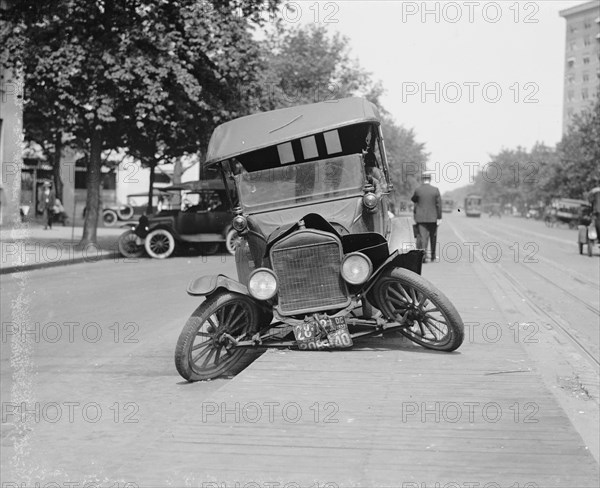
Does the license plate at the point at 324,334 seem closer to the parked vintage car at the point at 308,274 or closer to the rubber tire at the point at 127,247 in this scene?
the parked vintage car at the point at 308,274

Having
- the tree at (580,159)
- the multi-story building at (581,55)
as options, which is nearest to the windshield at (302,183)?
the tree at (580,159)

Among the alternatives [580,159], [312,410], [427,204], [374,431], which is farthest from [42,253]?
[580,159]

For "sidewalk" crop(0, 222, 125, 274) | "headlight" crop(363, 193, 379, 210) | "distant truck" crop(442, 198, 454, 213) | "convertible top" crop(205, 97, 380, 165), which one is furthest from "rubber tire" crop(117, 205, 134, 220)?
"headlight" crop(363, 193, 379, 210)

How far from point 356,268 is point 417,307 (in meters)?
0.68

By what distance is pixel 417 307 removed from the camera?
726cm

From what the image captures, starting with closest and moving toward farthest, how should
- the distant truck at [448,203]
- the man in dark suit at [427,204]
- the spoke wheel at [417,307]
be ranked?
the spoke wheel at [417,307]
the man in dark suit at [427,204]
the distant truck at [448,203]

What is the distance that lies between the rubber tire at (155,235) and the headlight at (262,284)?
55.4 ft

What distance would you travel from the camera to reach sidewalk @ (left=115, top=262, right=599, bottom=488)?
12.9 ft

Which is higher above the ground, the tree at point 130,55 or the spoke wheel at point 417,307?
the tree at point 130,55

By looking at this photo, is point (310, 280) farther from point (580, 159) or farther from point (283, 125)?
point (580, 159)

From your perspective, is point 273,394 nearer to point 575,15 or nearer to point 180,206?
point 180,206

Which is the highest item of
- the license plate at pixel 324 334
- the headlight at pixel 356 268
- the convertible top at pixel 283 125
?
the convertible top at pixel 283 125

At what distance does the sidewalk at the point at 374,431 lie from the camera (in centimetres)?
393

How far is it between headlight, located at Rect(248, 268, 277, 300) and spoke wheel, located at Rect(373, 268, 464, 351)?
0.94 m
